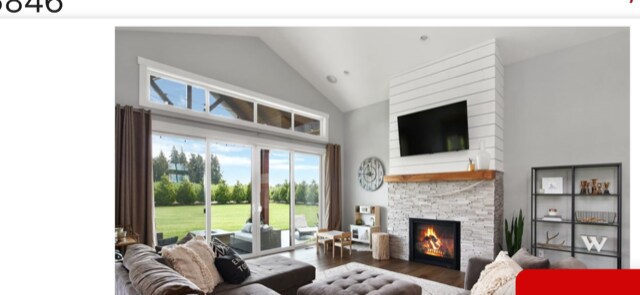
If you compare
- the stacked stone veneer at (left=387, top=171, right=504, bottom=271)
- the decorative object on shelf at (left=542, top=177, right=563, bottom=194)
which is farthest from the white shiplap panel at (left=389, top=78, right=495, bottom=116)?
the decorative object on shelf at (left=542, top=177, right=563, bottom=194)

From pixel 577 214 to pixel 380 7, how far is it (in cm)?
447

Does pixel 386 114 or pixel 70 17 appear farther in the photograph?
pixel 386 114

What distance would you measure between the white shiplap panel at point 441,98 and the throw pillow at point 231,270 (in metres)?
3.61

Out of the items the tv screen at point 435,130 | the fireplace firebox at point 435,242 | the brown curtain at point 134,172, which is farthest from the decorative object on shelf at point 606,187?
the brown curtain at point 134,172

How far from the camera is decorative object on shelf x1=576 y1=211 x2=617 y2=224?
3.59 m

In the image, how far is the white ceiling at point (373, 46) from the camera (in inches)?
158

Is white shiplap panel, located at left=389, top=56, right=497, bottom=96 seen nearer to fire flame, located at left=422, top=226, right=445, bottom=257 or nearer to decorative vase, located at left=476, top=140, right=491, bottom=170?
decorative vase, located at left=476, top=140, right=491, bottom=170

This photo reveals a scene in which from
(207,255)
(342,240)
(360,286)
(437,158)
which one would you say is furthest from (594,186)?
(207,255)

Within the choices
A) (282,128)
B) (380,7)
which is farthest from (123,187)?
(380,7)

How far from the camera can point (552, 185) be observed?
395cm

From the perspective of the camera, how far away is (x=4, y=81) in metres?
0.76

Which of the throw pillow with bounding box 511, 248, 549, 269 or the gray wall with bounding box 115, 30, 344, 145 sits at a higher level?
the gray wall with bounding box 115, 30, 344, 145

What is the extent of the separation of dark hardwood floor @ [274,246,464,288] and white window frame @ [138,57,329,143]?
2161 mm
